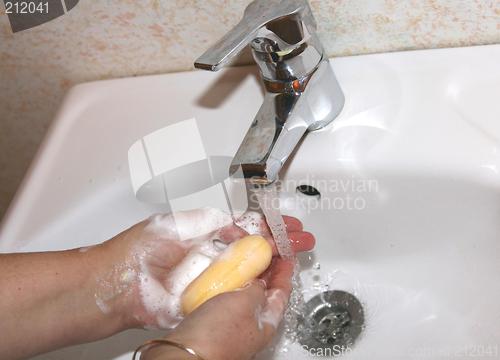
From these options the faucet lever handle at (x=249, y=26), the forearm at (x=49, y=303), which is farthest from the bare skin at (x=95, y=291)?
the faucet lever handle at (x=249, y=26)

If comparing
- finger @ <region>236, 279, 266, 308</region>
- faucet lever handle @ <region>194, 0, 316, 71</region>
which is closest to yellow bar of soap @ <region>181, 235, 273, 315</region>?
finger @ <region>236, 279, 266, 308</region>

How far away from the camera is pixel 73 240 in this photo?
0.50 meters

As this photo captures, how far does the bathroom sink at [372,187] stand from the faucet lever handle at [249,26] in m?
0.10

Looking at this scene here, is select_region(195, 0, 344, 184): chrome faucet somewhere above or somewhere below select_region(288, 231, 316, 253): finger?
above

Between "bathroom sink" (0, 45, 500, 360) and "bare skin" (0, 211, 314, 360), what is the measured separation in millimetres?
45

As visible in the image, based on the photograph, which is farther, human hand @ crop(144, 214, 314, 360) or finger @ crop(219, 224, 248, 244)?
finger @ crop(219, 224, 248, 244)

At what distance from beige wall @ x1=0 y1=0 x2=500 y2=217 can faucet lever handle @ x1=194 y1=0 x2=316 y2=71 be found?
0.07 metres

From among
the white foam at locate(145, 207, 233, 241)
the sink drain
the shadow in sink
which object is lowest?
the sink drain

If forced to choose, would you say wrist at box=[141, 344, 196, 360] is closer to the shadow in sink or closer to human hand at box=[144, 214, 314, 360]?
human hand at box=[144, 214, 314, 360]

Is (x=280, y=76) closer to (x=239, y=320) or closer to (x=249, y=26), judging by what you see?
(x=249, y=26)

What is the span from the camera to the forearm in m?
0.43

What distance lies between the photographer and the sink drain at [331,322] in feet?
1.61

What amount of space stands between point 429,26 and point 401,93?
0.06m

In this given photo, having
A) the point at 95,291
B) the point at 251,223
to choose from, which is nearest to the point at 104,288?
the point at 95,291
